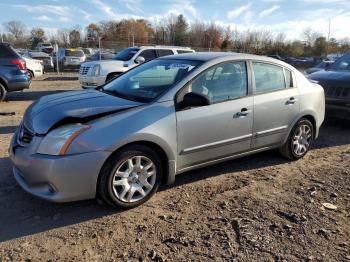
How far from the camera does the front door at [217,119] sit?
426cm

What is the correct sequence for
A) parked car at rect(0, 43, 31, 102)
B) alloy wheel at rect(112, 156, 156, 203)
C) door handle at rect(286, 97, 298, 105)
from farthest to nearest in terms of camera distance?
parked car at rect(0, 43, 31, 102) < door handle at rect(286, 97, 298, 105) < alloy wheel at rect(112, 156, 156, 203)

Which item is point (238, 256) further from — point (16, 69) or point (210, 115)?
point (16, 69)

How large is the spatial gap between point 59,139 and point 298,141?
3.68 meters

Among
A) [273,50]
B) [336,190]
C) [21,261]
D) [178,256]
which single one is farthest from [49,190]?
[273,50]

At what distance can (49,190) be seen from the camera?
3.61 metres

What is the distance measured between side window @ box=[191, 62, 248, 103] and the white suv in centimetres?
701

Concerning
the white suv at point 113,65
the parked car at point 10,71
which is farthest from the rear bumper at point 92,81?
the parked car at point 10,71

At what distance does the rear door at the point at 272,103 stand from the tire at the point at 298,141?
0.21 m

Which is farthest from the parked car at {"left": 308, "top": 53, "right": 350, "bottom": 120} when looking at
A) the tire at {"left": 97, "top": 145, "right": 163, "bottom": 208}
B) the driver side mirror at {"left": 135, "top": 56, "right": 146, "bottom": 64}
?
the driver side mirror at {"left": 135, "top": 56, "right": 146, "bottom": 64}

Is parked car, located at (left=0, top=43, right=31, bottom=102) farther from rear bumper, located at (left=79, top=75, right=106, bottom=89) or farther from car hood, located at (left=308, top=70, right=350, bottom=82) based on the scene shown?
car hood, located at (left=308, top=70, right=350, bottom=82)

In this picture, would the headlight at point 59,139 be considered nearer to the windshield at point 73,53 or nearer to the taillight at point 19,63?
the taillight at point 19,63

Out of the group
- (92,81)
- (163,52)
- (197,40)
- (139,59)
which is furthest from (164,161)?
(197,40)

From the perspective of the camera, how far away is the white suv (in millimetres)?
11988

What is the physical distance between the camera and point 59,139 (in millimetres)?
3578
